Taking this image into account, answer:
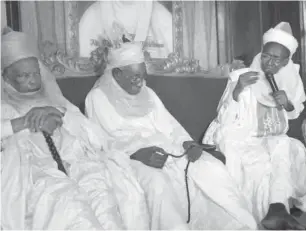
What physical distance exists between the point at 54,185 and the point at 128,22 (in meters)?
2.06

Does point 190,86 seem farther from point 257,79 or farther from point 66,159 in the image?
point 66,159

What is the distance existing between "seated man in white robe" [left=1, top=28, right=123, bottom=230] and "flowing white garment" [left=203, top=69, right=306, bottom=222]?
1021 millimetres

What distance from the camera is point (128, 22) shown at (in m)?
4.92

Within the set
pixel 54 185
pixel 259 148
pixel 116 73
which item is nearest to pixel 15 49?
pixel 116 73

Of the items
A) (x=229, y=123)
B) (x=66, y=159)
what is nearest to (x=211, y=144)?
(x=229, y=123)

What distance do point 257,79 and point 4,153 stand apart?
6.82 feet

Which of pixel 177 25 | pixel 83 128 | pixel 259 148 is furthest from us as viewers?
pixel 177 25

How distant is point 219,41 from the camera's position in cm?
532

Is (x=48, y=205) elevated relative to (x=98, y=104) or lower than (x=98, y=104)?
lower

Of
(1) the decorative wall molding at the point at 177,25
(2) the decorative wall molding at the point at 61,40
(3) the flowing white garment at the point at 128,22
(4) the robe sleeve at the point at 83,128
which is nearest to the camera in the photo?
(4) the robe sleeve at the point at 83,128

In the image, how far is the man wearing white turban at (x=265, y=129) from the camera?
162 inches

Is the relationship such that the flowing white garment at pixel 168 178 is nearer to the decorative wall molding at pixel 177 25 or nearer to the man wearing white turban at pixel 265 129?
the man wearing white turban at pixel 265 129

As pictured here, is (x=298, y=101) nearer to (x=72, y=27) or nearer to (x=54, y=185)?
(x=72, y=27)

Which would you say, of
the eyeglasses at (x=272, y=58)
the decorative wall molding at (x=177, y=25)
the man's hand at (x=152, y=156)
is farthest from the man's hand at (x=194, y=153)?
the decorative wall molding at (x=177, y=25)
